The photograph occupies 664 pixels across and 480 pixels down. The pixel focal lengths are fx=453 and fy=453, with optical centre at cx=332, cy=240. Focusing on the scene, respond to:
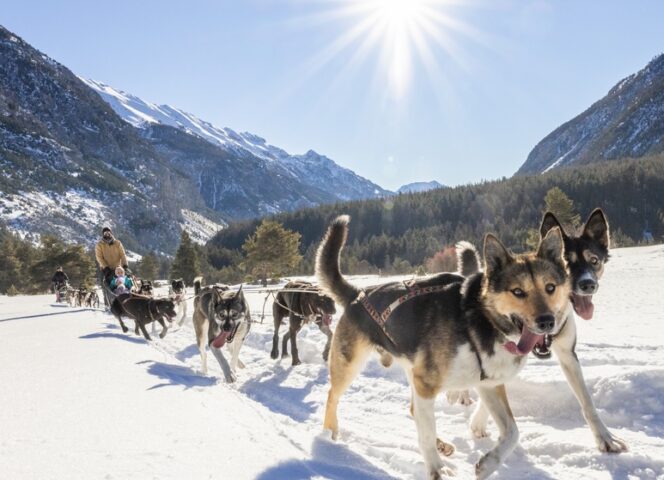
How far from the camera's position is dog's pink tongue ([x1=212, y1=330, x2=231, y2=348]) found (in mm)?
7309

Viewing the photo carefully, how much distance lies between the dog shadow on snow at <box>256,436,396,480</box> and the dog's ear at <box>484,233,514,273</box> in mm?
1779

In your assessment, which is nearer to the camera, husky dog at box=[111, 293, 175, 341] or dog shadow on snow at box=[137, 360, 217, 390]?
dog shadow on snow at box=[137, 360, 217, 390]

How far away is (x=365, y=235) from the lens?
13662cm

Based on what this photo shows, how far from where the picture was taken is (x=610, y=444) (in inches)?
143

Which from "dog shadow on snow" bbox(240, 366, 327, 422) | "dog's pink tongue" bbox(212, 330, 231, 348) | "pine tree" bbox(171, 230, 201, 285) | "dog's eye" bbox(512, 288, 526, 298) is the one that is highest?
"pine tree" bbox(171, 230, 201, 285)

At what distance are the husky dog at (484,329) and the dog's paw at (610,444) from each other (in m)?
0.85

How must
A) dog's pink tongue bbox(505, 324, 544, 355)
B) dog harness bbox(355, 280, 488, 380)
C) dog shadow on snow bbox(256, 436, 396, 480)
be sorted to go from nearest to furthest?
1. dog shadow on snow bbox(256, 436, 396, 480)
2. dog's pink tongue bbox(505, 324, 544, 355)
3. dog harness bbox(355, 280, 488, 380)

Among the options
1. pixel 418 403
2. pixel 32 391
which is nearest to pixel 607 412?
pixel 418 403

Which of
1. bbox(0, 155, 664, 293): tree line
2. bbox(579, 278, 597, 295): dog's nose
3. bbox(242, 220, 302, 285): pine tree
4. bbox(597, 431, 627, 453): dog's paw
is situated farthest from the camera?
bbox(0, 155, 664, 293): tree line

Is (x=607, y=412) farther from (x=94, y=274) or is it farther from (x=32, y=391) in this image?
(x=94, y=274)

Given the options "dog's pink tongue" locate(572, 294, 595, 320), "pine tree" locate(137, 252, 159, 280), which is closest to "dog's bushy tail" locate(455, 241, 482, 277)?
"dog's pink tongue" locate(572, 294, 595, 320)

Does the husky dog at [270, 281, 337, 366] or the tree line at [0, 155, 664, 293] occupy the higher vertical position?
the tree line at [0, 155, 664, 293]

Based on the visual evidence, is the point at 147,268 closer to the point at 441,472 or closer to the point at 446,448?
the point at 446,448

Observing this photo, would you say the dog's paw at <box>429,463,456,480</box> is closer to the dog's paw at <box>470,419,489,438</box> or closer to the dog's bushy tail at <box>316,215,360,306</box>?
the dog's paw at <box>470,419,489,438</box>
